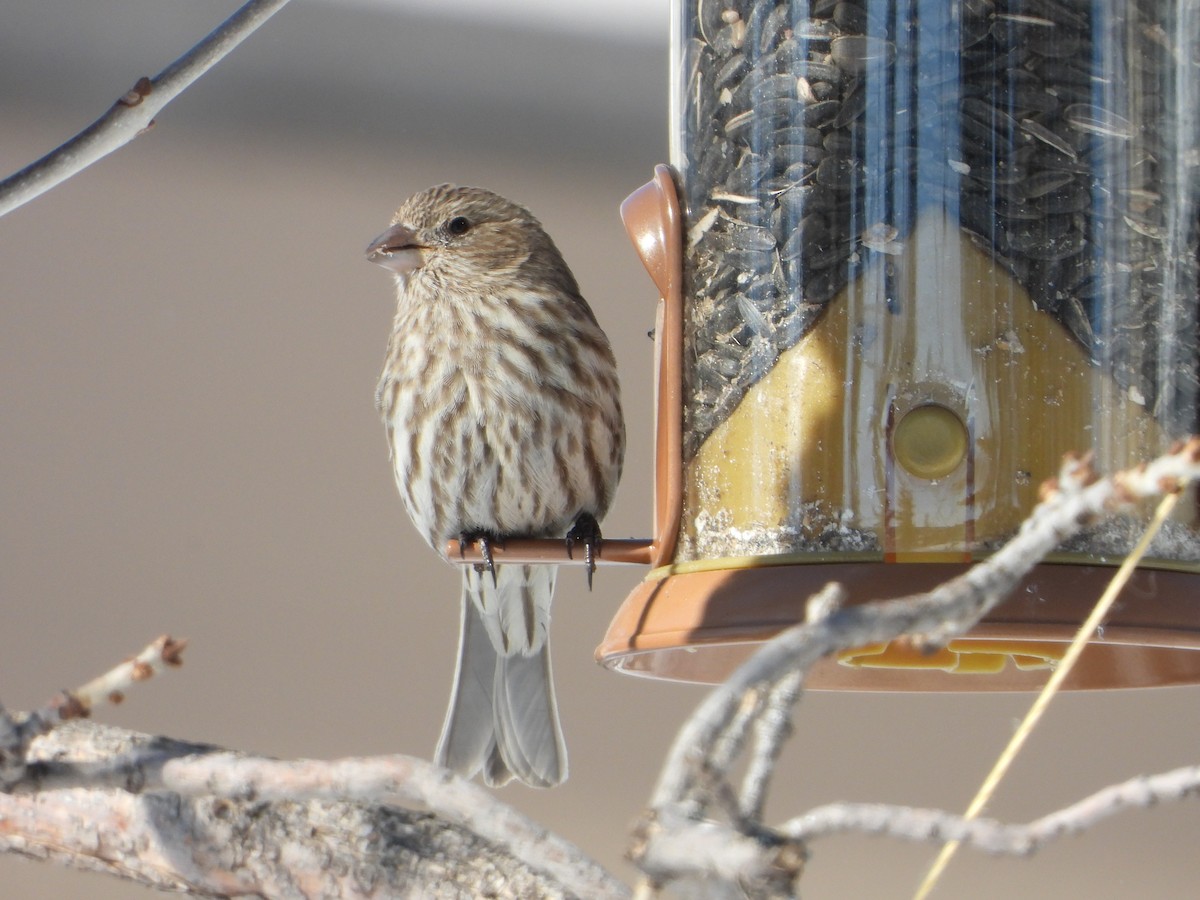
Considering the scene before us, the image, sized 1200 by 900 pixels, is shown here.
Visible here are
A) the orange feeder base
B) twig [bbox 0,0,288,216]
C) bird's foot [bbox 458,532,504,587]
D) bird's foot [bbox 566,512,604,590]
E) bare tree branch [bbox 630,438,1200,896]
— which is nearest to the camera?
bare tree branch [bbox 630,438,1200,896]

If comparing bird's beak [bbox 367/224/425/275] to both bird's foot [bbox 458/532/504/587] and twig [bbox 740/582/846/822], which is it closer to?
bird's foot [bbox 458/532/504/587]

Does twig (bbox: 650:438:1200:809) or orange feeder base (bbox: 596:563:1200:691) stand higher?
twig (bbox: 650:438:1200:809)

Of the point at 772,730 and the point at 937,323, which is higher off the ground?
the point at 937,323

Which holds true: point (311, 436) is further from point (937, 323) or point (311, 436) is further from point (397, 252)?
point (937, 323)

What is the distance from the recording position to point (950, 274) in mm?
3135

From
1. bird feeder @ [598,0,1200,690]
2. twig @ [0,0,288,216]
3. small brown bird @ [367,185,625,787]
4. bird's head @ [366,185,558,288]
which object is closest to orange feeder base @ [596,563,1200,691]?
bird feeder @ [598,0,1200,690]

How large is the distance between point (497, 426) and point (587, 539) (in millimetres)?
450

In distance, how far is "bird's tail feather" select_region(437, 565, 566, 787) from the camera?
462 centimetres

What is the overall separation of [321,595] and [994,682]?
3.92 m

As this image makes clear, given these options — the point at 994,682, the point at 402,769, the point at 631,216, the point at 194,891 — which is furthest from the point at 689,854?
the point at 631,216

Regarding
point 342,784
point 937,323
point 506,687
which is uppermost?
point 937,323

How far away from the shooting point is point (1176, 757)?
7.20m

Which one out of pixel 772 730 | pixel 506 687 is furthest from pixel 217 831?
pixel 506 687

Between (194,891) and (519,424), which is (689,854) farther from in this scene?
(519,424)
